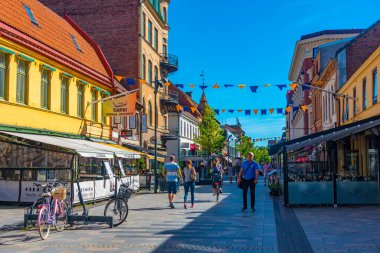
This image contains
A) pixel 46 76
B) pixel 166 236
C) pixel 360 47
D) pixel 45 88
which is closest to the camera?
pixel 166 236

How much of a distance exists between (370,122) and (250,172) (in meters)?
4.42

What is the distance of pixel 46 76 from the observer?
2175 cm

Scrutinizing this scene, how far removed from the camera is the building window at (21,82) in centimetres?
1894

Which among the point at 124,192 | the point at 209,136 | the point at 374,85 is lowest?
the point at 124,192

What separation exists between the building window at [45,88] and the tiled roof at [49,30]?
4.48ft

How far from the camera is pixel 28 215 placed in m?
10.9

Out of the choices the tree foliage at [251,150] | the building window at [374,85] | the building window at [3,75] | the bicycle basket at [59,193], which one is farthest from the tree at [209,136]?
the bicycle basket at [59,193]

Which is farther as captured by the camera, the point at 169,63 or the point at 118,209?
the point at 169,63

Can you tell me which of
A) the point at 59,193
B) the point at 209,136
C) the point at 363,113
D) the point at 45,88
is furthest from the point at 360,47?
the point at 209,136

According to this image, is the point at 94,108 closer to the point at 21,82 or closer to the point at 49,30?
the point at 49,30

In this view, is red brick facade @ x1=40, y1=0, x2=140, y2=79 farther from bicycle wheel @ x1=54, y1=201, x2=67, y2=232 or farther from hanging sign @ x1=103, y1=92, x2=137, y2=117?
bicycle wheel @ x1=54, y1=201, x2=67, y2=232

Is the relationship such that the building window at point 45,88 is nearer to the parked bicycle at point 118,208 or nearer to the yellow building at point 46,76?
the yellow building at point 46,76

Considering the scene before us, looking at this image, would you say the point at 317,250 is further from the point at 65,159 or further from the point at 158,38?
the point at 158,38

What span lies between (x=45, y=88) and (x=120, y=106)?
18.4 feet
